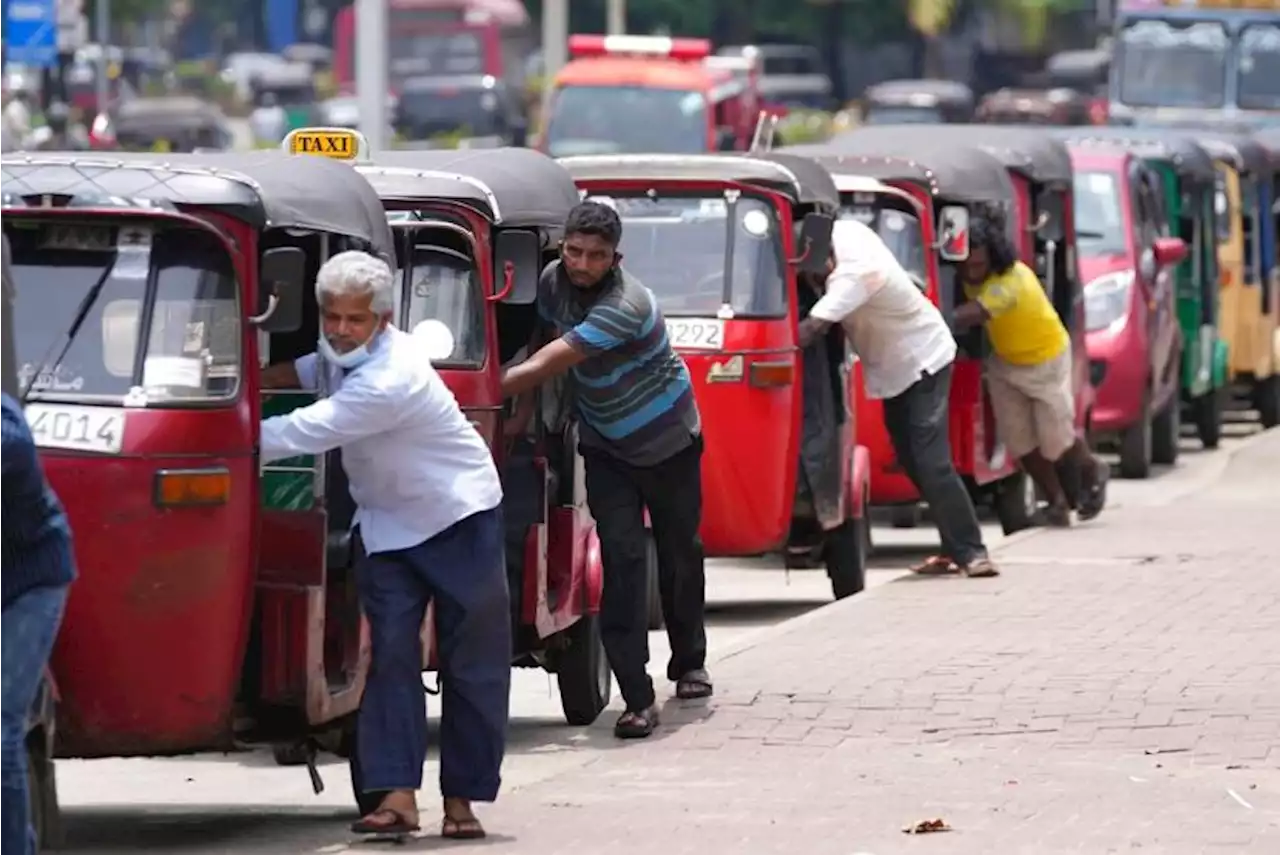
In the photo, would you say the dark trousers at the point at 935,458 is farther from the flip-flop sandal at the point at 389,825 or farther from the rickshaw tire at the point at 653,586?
the flip-flop sandal at the point at 389,825

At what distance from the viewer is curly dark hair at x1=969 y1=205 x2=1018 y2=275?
1641 cm

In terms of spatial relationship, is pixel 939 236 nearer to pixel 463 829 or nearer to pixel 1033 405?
pixel 1033 405

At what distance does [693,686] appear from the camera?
37.0ft

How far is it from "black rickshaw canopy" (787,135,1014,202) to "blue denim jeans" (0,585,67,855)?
393 inches

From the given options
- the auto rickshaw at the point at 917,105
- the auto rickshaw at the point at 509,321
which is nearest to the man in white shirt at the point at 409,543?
the auto rickshaw at the point at 509,321

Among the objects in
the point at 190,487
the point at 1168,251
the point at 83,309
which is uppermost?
the point at 83,309

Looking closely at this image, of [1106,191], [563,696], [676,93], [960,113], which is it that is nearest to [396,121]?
[960,113]

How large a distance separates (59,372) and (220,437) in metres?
0.43

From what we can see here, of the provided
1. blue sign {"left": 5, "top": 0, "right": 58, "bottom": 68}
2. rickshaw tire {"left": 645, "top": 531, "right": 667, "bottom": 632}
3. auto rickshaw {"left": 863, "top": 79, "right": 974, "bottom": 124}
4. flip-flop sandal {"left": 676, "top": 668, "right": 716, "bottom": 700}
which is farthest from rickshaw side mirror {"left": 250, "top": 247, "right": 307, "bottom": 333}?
auto rickshaw {"left": 863, "top": 79, "right": 974, "bottom": 124}

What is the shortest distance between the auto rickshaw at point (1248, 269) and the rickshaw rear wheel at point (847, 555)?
434 inches

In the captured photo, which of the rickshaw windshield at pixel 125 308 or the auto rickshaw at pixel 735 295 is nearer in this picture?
the rickshaw windshield at pixel 125 308

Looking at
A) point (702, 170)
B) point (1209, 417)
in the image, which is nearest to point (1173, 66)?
point (1209, 417)

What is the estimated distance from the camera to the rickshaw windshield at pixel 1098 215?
72.0 feet

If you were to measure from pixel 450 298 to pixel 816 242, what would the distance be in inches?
155
